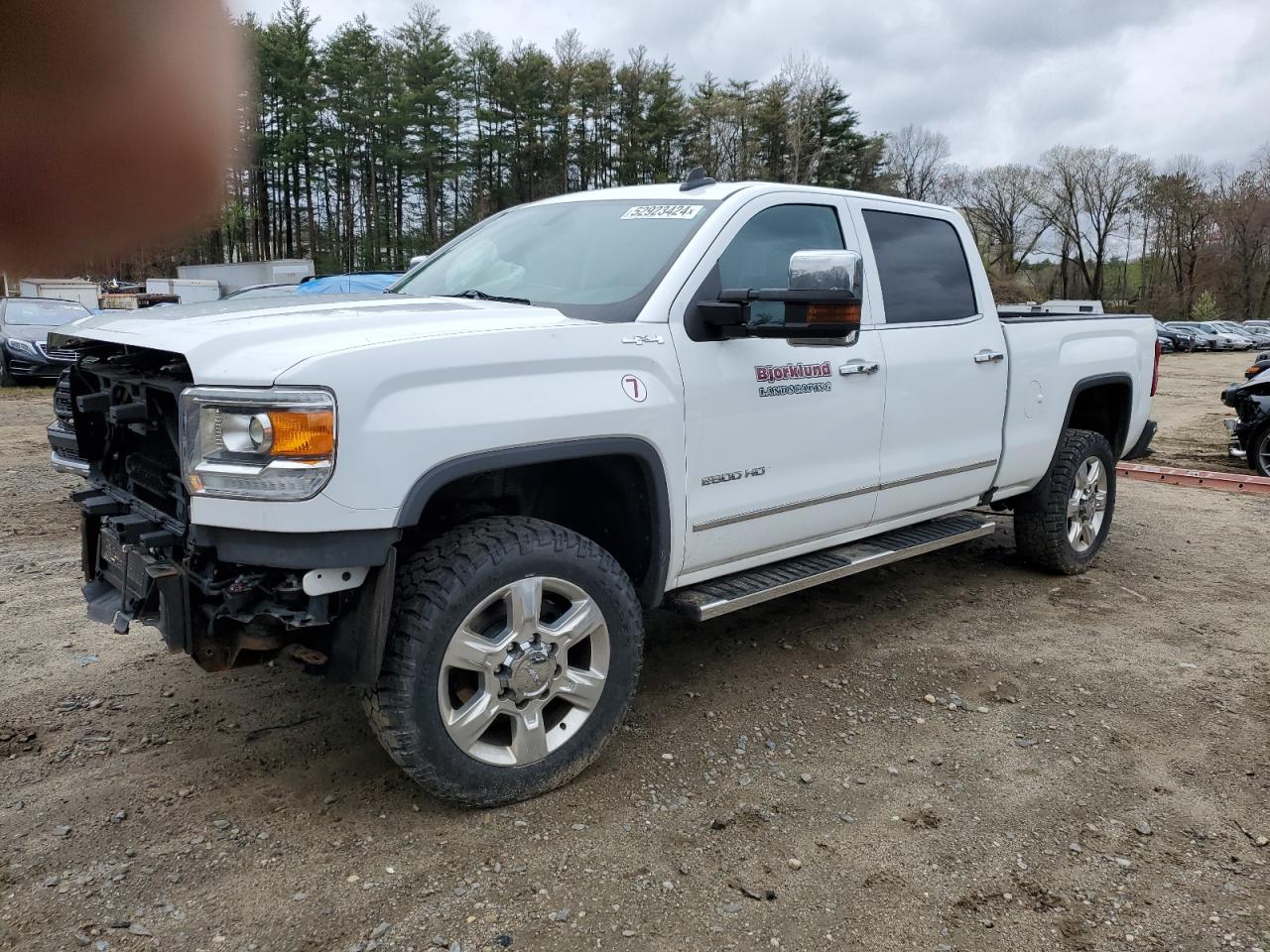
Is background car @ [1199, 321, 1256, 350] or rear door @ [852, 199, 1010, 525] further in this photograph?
background car @ [1199, 321, 1256, 350]

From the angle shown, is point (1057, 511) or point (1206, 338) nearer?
point (1057, 511)

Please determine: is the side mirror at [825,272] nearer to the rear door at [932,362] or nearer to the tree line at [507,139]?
the rear door at [932,362]

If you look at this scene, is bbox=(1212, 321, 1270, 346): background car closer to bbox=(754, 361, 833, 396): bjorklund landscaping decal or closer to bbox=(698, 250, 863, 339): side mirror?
bbox=(754, 361, 833, 396): bjorklund landscaping decal

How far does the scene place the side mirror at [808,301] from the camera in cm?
298

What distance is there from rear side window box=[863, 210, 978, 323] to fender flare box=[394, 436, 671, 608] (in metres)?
1.55

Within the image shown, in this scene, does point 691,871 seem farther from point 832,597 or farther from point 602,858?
point 832,597

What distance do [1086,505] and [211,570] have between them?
188 inches

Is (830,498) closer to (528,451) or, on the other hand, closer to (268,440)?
(528,451)

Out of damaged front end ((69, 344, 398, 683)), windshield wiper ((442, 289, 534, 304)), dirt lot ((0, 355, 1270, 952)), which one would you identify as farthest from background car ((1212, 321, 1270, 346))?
damaged front end ((69, 344, 398, 683))

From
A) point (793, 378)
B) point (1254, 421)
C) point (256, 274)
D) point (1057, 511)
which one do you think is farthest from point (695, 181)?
point (256, 274)

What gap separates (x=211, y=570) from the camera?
2562 mm

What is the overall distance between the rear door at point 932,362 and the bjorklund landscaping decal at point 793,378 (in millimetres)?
440

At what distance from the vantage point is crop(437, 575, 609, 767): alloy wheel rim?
2.78 metres

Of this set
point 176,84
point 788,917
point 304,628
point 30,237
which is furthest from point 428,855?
point 176,84
